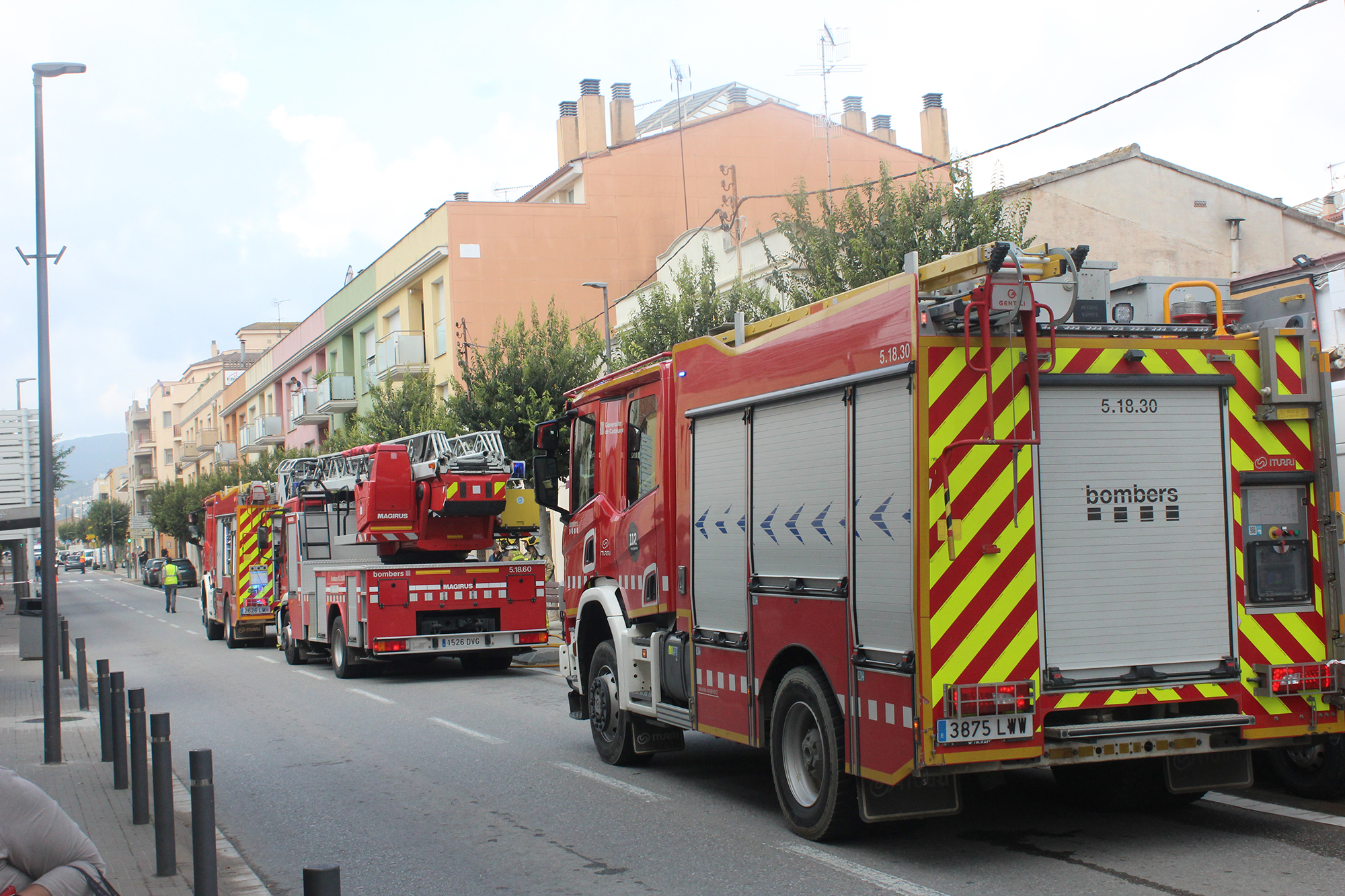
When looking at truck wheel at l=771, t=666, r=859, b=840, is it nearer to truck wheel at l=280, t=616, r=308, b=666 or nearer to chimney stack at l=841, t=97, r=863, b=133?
truck wheel at l=280, t=616, r=308, b=666

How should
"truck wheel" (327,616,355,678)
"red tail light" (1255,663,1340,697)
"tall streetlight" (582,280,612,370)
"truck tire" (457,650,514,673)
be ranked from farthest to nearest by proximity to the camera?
"tall streetlight" (582,280,612,370)
"truck tire" (457,650,514,673)
"truck wheel" (327,616,355,678)
"red tail light" (1255,663,1340,697)

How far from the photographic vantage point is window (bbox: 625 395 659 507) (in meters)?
9.44

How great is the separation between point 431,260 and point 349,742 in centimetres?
2731

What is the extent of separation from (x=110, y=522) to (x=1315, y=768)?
131540 mm

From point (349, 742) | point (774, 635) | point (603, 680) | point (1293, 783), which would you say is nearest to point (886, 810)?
point (774, 635)

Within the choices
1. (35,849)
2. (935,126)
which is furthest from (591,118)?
(35,849)

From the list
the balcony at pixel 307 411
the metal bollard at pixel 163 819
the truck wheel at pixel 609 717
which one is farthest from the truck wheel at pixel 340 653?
the balcony at pixel 307 411

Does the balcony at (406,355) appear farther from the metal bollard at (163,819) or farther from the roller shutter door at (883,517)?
the roller shutter door at (883,517)

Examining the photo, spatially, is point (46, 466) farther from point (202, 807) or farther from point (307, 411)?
point (307, 411)

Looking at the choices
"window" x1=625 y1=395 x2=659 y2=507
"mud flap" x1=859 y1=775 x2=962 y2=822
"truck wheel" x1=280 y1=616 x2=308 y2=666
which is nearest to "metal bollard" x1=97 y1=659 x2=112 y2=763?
"window" x1=625 y1=395 x2=659 y2=507

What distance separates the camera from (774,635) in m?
7.39

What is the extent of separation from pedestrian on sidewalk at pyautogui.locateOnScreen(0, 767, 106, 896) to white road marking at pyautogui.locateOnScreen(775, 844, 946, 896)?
12.2 feet

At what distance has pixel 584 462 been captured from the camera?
10.8 meters

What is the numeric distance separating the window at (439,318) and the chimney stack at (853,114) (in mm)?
14814
